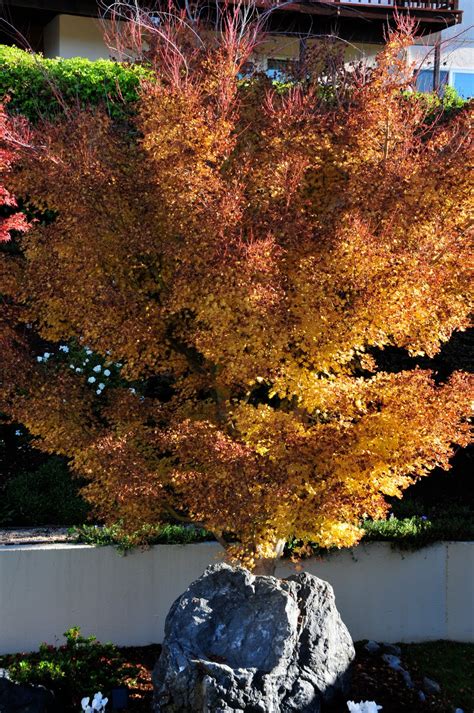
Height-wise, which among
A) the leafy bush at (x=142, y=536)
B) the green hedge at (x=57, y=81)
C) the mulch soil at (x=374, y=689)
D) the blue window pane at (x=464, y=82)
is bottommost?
the mulch soil at (x=374, y=689)

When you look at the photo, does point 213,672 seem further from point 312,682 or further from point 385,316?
point 385,316

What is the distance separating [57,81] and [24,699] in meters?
A: 8.54

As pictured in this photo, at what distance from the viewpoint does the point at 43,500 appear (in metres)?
9.60

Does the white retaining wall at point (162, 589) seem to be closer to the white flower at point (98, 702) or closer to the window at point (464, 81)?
the white flower at point (98, 702)

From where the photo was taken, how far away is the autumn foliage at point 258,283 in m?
5.88

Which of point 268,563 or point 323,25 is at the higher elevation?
point 323,25

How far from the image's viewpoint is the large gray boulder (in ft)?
19.7

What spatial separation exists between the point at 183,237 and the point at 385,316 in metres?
1.55

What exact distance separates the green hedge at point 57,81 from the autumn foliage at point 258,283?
556 cm

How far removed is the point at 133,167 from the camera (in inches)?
257

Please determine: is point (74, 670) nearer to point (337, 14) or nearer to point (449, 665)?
point (449, 665)

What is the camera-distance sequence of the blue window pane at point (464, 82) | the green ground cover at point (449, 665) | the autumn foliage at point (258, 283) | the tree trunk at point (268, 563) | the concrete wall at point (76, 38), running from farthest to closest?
the blue window pane at point (464, 82)
the concrete wall at point (76, 38)
the green ground cover at point (449, 665)
the tree trunk at point (268, 563)
the autumn foliage at point (258, 283)

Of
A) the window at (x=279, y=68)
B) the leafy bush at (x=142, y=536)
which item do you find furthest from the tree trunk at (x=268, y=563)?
the window at (x=279, y=68)

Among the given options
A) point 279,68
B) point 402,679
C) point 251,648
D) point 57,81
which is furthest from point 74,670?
point 57,81
